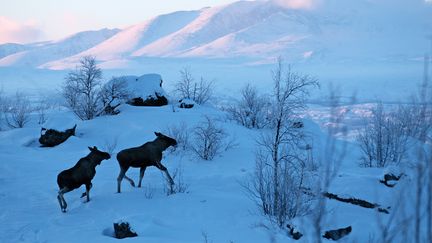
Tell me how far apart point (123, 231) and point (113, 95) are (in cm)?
2168

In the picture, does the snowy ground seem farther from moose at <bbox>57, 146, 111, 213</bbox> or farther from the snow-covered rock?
the snow-covered rock

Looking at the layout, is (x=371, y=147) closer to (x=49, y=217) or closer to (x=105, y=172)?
(x=105, y=172)

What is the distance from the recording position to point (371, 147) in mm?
22234

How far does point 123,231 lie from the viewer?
827 centimetres

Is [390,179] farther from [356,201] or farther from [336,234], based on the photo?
[336,234]

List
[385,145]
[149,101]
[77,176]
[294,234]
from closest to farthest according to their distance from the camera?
[294,234] < [77,176] < [385,145] < [149,101]

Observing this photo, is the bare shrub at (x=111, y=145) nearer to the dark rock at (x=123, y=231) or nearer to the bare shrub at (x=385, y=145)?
the bare shrub at (x=385, y=145)

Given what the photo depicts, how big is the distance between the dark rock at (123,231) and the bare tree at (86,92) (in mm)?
21679

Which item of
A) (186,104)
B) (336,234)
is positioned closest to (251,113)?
(186,104)

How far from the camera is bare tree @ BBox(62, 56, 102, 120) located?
29.2 meters

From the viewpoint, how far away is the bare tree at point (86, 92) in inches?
1150

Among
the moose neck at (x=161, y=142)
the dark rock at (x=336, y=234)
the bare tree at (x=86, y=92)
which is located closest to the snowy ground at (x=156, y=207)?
the dark rock at (x=336, y=234)

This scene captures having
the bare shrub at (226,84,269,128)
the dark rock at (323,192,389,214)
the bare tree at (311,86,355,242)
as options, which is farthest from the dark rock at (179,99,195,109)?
the bare tree at (311,86,355,242)

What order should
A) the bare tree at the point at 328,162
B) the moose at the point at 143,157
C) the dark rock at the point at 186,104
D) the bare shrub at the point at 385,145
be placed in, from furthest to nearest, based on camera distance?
the dark rock at the point at 186,104 < the bare shrub at the point at 385,145 < the moose at the point at 143,157 < the bare tree at the point at 328,162
